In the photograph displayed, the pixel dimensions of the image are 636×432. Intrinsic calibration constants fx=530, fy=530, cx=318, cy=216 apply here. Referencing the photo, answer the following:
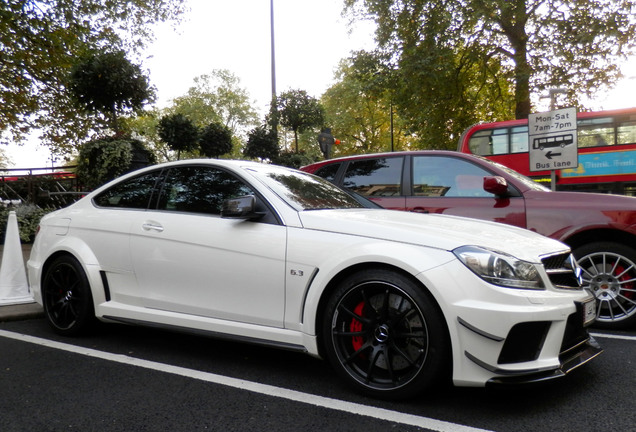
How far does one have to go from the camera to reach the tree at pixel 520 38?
16641 mm

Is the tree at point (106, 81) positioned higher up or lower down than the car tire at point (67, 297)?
higher up

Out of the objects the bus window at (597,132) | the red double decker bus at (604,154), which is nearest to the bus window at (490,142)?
the red double decker bus at (604,154)

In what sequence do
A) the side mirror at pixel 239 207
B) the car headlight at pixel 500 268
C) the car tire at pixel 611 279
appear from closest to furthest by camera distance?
the car headlight at pixel 500 268
the side mirror at pixel 239 207
the car tire at pixel 611 279

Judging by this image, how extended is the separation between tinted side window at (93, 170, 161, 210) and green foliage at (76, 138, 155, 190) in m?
6.31

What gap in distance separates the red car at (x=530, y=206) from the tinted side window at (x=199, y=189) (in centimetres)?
232

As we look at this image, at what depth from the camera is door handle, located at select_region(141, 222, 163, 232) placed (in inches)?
150

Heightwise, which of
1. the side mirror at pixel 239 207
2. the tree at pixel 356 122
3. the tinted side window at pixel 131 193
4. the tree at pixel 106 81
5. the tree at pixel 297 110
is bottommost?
the side mirror at pixel 239 207

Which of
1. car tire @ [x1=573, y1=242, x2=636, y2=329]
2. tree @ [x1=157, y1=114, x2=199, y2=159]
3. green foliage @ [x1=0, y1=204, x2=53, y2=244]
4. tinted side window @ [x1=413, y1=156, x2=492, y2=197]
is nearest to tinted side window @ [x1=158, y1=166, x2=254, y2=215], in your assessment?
tinted side window @ [x1=413, y1=156, x2=492, y2=197]

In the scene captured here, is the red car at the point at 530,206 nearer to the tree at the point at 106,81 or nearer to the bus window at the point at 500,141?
the tree at the point at 106,81

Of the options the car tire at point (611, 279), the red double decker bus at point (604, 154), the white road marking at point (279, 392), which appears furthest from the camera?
the red double decker bus at point (604, 154)

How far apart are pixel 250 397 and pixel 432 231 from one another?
4.57 feet

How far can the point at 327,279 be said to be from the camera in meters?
3.04

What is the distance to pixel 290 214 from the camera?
3359 millimetres

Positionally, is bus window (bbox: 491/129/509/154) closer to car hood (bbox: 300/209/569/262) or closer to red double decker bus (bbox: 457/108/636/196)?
red double decker bus (bbox: 457/108/636/196)
